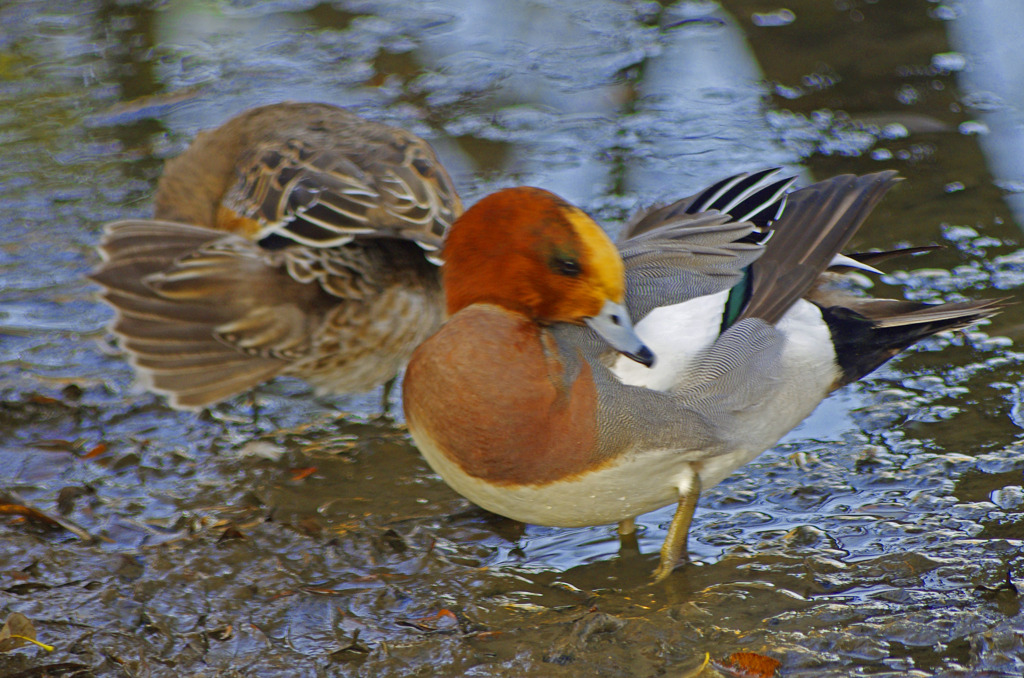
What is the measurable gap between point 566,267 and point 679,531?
2.71 feet

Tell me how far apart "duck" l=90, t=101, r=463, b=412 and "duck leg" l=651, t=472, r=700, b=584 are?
1077 mm

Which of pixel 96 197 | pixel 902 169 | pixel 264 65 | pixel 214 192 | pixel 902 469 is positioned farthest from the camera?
pixel 264 65

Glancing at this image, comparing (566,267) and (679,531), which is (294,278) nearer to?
(566,267)

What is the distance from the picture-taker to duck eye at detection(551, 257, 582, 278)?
266 cm

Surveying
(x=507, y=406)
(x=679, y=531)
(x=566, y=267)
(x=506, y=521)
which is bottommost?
(x=506, y=521)

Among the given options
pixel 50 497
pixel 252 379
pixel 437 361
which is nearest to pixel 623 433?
pixel 437 361

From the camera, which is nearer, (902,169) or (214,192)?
(214,192)

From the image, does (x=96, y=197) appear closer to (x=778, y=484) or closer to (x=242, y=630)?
(x=242, y=630)

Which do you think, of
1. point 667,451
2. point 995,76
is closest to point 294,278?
point 667,451

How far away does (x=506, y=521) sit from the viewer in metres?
3.29

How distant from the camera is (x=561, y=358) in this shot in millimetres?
2713

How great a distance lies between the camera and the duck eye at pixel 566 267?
8.71 ft

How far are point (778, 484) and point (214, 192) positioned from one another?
2.43 m

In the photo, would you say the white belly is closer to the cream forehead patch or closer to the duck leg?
the duck leg
